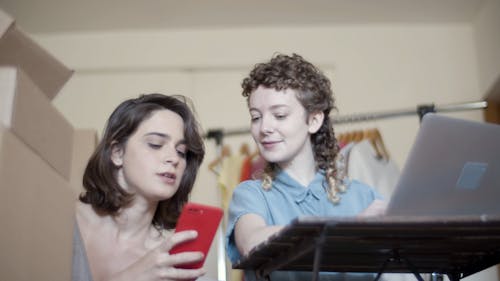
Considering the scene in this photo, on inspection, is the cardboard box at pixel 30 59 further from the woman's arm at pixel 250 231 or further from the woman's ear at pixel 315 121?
the woman's ear at pixel 315 121

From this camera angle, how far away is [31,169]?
3.49 ft

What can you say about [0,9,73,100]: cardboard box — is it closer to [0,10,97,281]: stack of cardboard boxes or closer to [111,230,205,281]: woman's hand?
[0,10,97,281]: stack of cardboard boxes

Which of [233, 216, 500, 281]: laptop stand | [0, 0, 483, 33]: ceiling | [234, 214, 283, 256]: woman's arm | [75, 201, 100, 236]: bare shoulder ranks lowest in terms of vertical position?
[233, 216, 500, 281]: laptop stand

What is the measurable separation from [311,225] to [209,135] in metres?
1.64

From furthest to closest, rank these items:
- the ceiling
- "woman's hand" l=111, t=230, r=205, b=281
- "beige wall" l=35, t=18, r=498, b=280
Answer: "beige wall" l=35, t=18, r=498, b=280, the ceiling, "woman's hand" l=111, t=230, r=205, b=281

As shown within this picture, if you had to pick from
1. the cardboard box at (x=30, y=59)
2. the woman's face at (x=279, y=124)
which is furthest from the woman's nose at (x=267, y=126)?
the cardboard box at (x=30, y=59)

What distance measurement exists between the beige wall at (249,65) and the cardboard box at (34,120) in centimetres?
167

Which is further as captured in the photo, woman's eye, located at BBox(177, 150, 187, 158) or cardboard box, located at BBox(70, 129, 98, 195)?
cardboard box, located at BBox(70, 129, 98, 195)

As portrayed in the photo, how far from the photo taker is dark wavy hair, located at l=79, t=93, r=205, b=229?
1656 mm

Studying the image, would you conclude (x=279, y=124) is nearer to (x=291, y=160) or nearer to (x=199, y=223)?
(x=291, y=160)

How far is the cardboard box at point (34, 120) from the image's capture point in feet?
3.44

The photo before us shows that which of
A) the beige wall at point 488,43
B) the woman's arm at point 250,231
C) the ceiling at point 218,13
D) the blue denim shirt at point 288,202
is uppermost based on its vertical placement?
the ceiling at point 218,13

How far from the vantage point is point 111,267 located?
5.36 feet

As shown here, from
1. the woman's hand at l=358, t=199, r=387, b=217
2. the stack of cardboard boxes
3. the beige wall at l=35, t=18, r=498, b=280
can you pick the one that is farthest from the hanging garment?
the stack of cardboard boxes
